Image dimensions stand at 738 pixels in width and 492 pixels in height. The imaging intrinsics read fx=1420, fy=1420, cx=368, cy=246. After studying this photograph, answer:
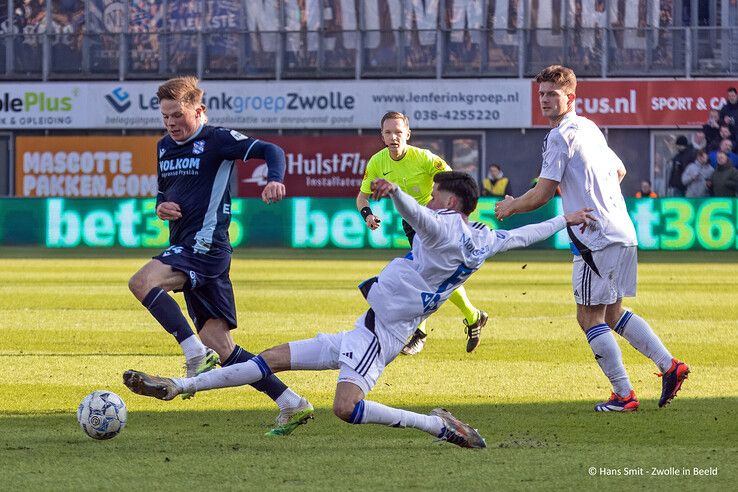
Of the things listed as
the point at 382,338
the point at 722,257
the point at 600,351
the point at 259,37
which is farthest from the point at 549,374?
the point at 259,37

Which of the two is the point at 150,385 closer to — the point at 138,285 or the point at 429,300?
the point at 138,285

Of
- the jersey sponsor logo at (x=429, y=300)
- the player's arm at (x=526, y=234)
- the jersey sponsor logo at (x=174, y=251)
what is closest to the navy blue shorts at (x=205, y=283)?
the jersey sponsor logo at (x=174, y=251)

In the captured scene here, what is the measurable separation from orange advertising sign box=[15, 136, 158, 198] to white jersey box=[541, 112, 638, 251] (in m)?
Result: 30.6

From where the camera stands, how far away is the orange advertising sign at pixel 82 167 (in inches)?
1529

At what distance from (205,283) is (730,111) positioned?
75.4 ft

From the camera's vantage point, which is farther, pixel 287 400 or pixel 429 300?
pixel 287 400

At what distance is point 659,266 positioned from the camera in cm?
2414

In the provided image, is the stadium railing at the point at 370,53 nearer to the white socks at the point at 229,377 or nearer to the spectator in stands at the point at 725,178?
the spectator in stands at the point at 725,178

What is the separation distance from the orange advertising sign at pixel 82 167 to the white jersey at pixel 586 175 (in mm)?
30619

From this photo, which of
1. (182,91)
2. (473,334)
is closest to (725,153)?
(473,334)

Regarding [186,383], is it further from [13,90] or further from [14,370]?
[13,90]

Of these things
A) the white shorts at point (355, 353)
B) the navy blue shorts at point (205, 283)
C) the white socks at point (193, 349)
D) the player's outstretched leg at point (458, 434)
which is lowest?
the player's outstretched leg at point (458, 434)

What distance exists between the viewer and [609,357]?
358 inches

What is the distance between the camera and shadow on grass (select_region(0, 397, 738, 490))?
6.59 metres
